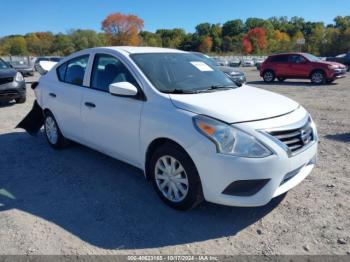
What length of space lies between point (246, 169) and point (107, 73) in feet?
7.63

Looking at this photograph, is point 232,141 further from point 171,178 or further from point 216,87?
point 216,87

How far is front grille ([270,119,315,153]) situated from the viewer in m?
3.01

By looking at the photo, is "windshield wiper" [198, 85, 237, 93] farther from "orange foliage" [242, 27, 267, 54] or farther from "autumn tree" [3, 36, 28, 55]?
"orange foliage" [242, 27, 267, 54]

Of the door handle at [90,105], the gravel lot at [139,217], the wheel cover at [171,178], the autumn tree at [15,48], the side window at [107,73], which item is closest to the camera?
the gravel lot at [139,217]

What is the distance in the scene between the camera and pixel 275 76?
709 inches

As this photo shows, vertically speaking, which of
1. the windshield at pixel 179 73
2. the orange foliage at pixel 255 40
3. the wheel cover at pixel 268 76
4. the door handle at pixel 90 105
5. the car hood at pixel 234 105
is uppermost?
the orange foliage at pixel 255 40

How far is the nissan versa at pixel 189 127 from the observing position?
9.56ft

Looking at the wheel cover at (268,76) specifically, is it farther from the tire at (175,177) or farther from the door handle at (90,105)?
the tire at (175,177)

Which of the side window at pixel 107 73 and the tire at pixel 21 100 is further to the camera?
the tire at pixel 21 100

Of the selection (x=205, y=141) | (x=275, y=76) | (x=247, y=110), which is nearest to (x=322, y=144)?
(x=247, y=110)

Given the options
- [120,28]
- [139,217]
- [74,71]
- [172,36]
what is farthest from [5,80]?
[172,36]

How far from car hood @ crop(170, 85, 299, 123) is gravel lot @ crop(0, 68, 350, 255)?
1.04 m

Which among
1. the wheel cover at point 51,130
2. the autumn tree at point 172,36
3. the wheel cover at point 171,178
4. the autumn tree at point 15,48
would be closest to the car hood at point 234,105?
the wheel cover at point 171,178

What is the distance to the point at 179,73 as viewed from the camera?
4.03 metres
